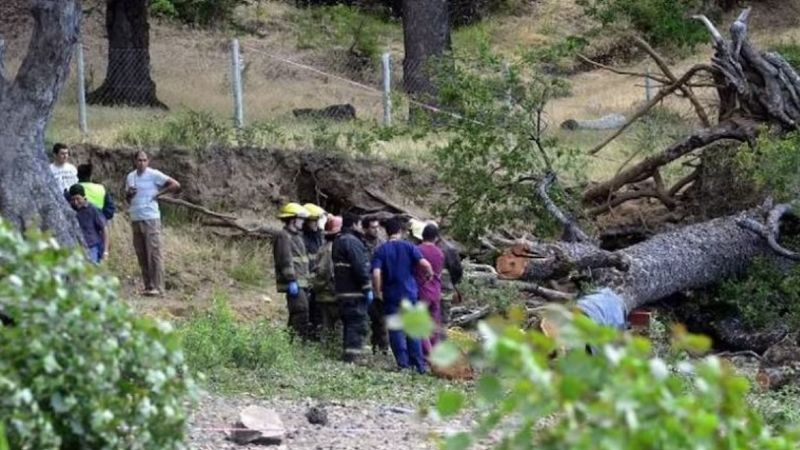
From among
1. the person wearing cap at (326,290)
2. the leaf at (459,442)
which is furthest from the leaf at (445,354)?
the person wearing cap at (326,290)

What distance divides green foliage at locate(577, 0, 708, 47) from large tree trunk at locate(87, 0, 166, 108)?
741 centimetres

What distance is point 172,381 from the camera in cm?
652

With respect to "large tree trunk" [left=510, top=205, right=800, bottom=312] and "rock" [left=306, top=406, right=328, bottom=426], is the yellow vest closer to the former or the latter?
"large tree trunk" [left=510, top=205, right=800, bottom=312]

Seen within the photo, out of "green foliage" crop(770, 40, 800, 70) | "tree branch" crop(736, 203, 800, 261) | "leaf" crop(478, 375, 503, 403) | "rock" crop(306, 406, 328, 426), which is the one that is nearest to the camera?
"leaf" crop(478, 375, 503, 403)

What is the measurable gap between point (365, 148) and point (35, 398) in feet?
54.1

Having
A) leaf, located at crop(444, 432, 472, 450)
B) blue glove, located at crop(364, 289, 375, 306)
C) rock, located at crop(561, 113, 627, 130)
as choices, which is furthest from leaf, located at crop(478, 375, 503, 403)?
rock, located at crop(561, 113, 627, 130)

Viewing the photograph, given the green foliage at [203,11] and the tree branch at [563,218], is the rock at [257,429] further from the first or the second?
the green foliage at [203,11]

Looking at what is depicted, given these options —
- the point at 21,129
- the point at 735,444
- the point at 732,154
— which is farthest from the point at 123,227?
the point at 735,444

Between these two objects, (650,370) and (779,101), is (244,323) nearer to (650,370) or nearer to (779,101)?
(779,101)

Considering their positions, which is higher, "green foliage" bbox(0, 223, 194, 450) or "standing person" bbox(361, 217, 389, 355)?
"green foliage" bbox(0, 223, 194, 450)

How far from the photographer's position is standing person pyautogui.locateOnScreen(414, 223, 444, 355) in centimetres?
1577

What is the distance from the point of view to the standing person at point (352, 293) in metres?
15.8

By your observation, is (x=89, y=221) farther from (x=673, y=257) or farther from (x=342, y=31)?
(x=342, y=31)

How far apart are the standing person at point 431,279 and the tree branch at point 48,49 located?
363 centimetres
